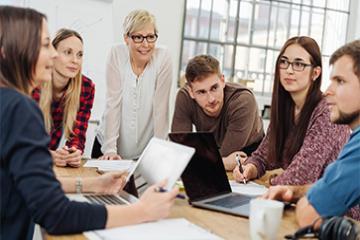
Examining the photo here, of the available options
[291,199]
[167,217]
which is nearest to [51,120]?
[167,217]

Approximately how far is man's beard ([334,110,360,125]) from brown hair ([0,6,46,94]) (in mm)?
839

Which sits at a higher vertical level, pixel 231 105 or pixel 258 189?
pixel 231 105

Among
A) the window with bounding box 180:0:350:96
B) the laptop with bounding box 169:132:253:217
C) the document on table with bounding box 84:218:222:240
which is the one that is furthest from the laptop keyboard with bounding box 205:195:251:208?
the window with bounding box 180:0:350:96

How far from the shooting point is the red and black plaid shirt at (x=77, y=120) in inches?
76.9

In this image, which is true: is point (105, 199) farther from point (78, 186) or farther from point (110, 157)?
point (110, 157)

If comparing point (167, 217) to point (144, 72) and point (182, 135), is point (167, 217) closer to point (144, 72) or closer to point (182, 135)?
point (182, 135)

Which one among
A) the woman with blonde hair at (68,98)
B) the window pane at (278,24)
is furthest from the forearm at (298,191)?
the window pane at (278,24)

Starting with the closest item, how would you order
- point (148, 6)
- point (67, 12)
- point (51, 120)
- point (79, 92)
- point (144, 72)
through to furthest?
point (51, 120)
point (79, 92)
point (144, 72)
point (67, 12)
point (148, 6)

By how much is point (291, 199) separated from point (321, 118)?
0.41m

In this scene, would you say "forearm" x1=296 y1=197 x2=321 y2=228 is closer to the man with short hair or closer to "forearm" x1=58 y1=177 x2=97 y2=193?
"forearm" x1=58 y1=177 x2=97 y2=193

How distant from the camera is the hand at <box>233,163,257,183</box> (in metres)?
1.66

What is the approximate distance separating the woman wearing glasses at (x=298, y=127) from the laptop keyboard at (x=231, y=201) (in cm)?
20

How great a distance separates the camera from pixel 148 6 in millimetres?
4590

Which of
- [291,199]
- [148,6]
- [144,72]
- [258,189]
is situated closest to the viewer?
[291,199]
